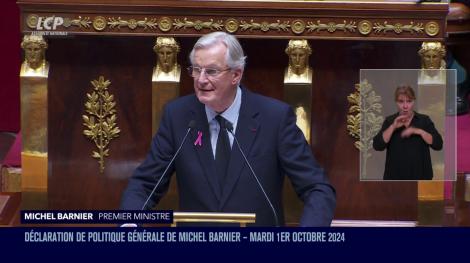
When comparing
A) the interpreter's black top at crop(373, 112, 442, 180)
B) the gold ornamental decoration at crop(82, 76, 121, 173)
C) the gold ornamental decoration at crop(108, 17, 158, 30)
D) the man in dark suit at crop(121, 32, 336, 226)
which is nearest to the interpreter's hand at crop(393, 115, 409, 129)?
the interpreter's black top at crop(373, 112, 442, 180)

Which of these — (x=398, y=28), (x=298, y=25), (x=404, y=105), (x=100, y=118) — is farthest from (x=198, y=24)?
(x=404, y=105)

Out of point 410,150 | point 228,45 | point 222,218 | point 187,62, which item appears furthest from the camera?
point 187,62

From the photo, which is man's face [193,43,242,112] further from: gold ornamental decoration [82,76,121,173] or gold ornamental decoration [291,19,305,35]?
gold ornamental decoration [82,76,121,173]

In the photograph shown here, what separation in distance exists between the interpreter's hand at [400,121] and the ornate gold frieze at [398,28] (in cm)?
35

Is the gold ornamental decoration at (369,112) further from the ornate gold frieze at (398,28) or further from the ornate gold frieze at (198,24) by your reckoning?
the ornate gold frieze at (198,24)

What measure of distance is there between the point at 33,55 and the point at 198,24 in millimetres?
396

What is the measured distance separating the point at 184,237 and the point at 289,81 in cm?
89

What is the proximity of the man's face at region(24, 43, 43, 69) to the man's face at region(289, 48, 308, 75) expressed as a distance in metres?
0.59

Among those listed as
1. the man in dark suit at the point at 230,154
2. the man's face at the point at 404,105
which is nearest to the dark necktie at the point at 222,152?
the man in dark suit at the point at 230,154

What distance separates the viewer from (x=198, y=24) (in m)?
3.14

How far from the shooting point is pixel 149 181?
8.82 feet

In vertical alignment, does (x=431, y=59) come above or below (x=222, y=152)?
above

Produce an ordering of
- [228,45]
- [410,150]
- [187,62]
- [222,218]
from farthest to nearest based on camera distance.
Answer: [187,62] < [410,150] < [228,45] < [222,218]

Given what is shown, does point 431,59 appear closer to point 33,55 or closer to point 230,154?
point 230,154
